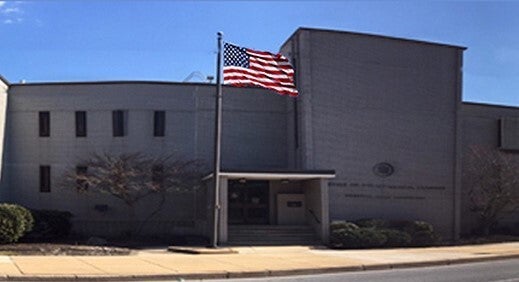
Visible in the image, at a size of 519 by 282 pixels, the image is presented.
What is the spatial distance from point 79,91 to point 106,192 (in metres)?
6.15

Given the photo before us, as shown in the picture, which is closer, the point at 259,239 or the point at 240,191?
the point at 259,239

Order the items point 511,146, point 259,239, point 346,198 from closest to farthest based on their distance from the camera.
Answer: point 259,239 < point 346,198 < point 511,146

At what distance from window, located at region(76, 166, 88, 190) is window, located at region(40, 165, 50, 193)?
5.69ft

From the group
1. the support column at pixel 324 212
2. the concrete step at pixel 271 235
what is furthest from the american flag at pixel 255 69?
the concrete step at pixel 271 235

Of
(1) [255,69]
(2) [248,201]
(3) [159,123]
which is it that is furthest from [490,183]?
(3) [159,123]

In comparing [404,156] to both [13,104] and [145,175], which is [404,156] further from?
[13,104]

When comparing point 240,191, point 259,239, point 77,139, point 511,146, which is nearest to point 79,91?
point 77,139

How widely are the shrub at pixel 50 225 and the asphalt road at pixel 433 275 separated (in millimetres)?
17724

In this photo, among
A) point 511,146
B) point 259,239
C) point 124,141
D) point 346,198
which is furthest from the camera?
point 511,146

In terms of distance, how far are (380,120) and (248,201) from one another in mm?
8115

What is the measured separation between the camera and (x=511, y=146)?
4072 cm

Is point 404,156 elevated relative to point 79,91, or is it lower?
lower

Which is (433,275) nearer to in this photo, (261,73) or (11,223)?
(261,73)

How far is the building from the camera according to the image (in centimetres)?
3431
